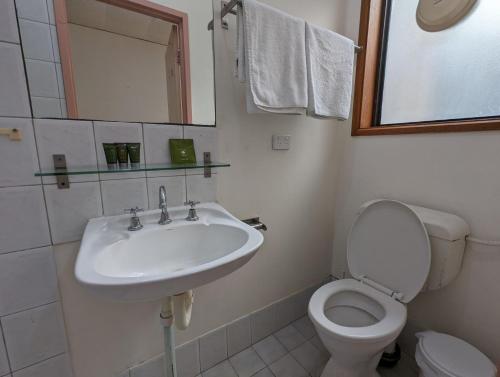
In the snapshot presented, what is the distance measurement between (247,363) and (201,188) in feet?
3.27

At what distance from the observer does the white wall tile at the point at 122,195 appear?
35.1 inches

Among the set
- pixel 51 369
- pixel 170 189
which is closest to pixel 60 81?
pixel 170 189

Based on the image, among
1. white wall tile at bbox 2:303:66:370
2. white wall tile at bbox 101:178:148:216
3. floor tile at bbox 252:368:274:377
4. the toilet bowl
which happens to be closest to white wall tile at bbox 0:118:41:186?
white wall tile at bbox 101:178:148:216

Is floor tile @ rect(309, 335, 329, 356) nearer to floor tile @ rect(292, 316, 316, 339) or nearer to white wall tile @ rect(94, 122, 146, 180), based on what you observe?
floor tile @ rect(292, 316, 316, 339)

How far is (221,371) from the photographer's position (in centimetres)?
124

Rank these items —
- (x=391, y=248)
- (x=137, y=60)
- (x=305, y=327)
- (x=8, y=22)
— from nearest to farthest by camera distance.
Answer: (x=8, y=22)
(x=137, y=60)
(x=391, y=248)
(x=305, y=327)

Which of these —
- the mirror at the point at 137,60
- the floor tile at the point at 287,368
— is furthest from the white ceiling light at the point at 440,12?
the floor tile at the point at 287,368

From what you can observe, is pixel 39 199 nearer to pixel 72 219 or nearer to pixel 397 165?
pixel 72 219

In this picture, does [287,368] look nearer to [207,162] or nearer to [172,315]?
[172,315]

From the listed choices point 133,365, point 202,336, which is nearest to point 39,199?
point 133,365

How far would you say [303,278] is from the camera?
1601 mm

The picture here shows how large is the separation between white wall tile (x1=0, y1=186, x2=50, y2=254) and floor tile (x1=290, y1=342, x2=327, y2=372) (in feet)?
4.41

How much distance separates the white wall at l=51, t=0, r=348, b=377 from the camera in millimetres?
942

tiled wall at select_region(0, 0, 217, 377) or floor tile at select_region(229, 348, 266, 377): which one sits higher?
tiled wall at select_region(0, 0, 217, 377)
